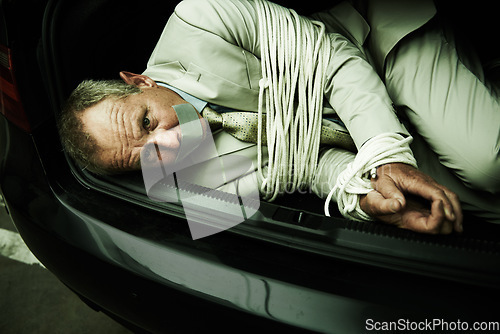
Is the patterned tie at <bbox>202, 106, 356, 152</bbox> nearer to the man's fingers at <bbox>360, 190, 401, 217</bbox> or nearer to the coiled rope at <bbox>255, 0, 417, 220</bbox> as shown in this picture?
the coiled rope at <bbox>255, 0, 417, 220</bbox>

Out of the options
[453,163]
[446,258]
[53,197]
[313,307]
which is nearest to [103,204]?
[53,197]

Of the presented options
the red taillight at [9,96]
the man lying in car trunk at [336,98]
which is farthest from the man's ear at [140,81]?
the red taillight at [9,96]

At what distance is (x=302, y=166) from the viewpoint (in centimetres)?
107

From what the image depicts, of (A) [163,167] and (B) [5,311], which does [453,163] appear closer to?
(A) [163,167]

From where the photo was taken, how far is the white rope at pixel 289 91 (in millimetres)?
1009

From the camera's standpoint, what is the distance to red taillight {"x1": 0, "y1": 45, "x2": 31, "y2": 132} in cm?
83

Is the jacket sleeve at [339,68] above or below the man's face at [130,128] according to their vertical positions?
above

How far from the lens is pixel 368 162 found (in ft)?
2.87

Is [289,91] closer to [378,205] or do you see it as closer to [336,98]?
[336,98]

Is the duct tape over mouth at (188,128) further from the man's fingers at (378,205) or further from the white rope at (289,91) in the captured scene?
the man's fingers at (378,205)

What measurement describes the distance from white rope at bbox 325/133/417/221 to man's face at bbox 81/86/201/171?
44cm

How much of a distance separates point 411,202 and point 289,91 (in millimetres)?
433

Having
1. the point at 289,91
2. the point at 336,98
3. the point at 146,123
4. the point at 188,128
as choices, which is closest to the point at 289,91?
the point at 289,91

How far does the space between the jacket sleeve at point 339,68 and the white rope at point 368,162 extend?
43 mm
